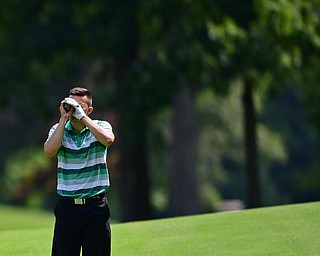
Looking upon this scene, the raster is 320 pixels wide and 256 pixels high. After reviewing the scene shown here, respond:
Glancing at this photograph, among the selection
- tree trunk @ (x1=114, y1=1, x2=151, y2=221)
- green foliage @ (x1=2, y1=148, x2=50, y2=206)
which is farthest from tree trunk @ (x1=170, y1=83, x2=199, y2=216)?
green foliage @ (x1=2, y1=148, x2=50, y2=206)

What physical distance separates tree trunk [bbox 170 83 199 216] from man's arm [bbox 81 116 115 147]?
64.5 ft

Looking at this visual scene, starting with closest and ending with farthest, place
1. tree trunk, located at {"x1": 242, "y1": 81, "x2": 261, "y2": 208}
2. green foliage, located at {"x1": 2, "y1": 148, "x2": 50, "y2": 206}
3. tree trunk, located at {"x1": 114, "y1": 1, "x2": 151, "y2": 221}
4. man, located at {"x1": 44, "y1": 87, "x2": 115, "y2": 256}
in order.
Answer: man, located at {"x1": 44, "y1": 87, "x2": 115, "y2": 256} < tree trunk, located at {"x1": 242, "y1": 81, "x2": 261, "y2": 208} < tree trunk, located at {"x1": 114, "y1": 1, "x2": 151, "y2": 221} < green foliage, located at {"x1": 2, "y1": 148, "x2": 50, "y2": 206}

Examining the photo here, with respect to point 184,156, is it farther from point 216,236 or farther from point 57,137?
point 57,137

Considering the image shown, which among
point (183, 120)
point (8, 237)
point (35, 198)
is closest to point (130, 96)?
point (183, 120)

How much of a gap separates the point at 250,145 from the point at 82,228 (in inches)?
646

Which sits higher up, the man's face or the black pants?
the man's face

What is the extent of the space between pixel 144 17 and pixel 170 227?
12.4 m

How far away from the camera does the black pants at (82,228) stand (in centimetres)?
903

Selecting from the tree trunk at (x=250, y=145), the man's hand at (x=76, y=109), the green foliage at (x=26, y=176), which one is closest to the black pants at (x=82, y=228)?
the man's hand at (x=76, y=109)

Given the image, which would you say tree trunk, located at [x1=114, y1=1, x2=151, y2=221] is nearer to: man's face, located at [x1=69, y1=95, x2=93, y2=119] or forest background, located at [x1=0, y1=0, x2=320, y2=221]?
forest background, located at [x1=0, y1=0, x2=320, y2=221]

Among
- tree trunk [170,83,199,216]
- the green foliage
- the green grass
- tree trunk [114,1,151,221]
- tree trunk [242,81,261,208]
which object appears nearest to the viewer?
the green grass

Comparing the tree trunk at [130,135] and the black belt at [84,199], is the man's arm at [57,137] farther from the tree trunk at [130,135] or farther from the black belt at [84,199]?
the tree trunk at [130,135]

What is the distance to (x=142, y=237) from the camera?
12.1 m

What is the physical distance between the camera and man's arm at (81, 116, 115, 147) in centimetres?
888
